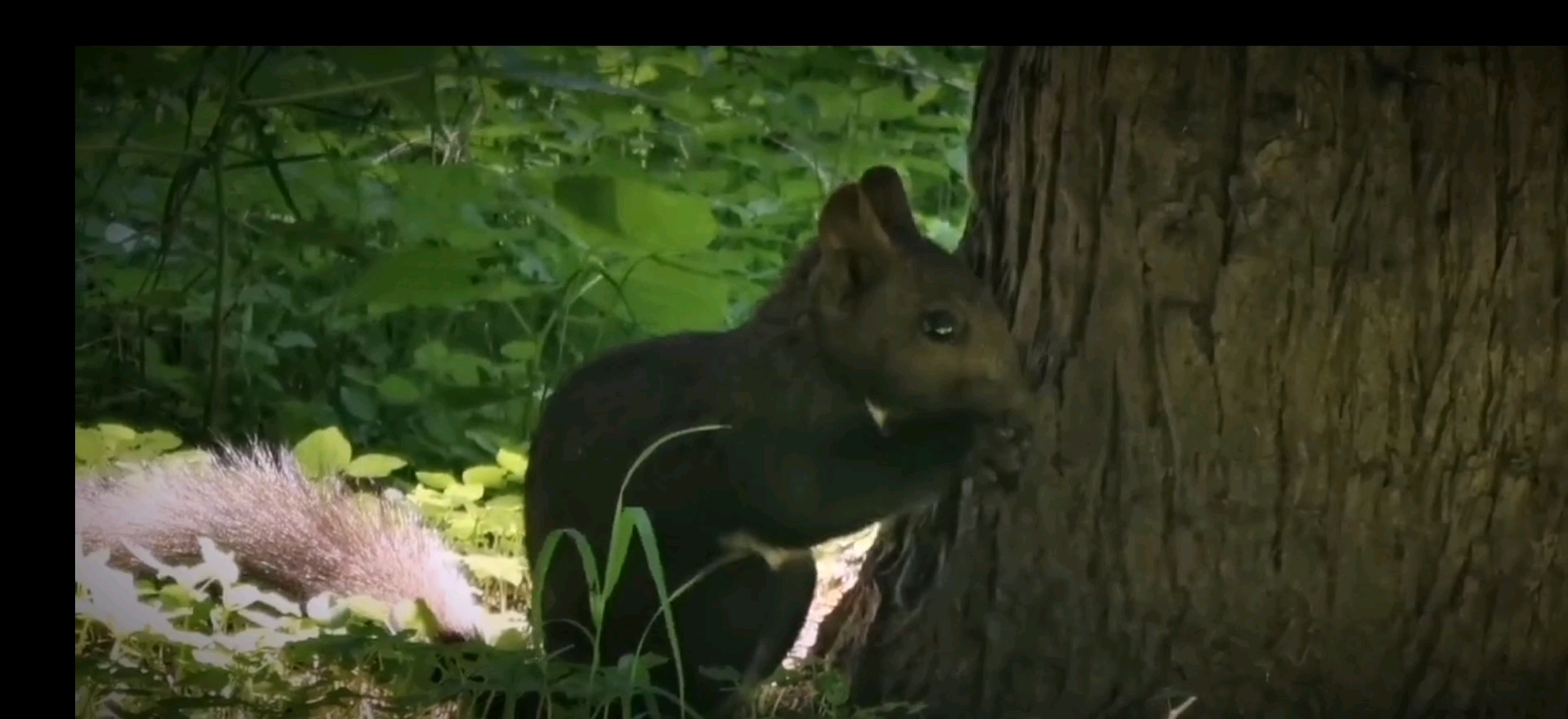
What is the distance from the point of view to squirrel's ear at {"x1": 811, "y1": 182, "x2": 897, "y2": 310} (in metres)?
1.60

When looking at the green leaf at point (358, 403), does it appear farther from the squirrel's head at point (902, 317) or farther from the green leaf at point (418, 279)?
the squirrel's head at point (902, 317)

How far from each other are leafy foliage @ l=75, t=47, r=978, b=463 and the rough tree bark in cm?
15

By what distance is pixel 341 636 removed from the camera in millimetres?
1672

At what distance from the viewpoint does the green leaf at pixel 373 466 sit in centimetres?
172

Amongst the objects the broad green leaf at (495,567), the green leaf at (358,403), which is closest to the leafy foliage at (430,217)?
the green leaf at (358,403)

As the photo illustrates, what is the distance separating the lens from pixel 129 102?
1646 millimetres

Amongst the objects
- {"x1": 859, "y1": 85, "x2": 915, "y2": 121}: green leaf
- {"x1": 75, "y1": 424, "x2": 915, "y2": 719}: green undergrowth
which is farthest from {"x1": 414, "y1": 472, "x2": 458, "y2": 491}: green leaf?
{"x1": 859, "y1": 85, "x2": 915, "y2": 121}: green leaf

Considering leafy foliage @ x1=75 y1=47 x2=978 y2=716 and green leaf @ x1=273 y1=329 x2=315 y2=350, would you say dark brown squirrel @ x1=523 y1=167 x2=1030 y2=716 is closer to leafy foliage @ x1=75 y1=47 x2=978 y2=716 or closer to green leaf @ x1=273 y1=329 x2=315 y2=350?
leafy foliage @ x1=75 y1=47 x2=978 y2=716

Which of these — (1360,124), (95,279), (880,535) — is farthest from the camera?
(880,535)

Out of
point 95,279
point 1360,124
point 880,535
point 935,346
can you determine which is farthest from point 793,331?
point 95,279

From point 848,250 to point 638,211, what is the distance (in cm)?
19

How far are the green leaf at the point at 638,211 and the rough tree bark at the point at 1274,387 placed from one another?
0.78 ft

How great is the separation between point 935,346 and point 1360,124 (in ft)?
1.23

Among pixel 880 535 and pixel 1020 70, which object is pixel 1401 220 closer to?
pixel 1020 70
